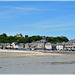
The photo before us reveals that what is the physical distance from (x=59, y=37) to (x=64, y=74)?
6589 inches

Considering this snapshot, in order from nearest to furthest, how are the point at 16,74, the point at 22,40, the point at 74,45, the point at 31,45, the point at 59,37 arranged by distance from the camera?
the point at 16,74 < the point at 74,45 < the point at 31,45 < the point at 22,40 < the point at 59,37

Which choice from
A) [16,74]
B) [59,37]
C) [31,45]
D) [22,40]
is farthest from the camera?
[59,37]

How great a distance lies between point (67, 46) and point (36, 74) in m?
109

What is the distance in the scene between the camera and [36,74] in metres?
20.8

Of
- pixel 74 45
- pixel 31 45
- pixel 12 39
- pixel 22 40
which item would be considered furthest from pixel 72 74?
pixel 12 39

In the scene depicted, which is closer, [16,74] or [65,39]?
[16,74]

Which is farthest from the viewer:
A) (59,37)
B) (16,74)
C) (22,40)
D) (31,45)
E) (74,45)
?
(59,37)

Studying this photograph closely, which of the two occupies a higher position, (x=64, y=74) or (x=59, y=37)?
(x=59, y=37)

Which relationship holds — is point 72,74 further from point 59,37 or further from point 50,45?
point 59,37

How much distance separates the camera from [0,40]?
609 ft

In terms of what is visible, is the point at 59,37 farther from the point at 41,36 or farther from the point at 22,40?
the point at 22,40

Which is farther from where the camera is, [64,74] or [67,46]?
[67,46]

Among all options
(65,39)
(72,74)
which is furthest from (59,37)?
(72,74)

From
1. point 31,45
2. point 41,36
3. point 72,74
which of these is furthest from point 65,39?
point 72,74
